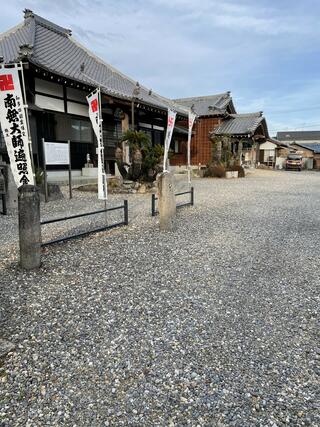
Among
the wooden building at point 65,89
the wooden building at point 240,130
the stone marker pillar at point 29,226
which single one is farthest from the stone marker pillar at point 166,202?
the wooden building at point 240,130

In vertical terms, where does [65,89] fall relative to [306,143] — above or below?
below

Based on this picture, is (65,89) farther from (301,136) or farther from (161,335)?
(301,136)

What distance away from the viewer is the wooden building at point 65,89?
10.1m

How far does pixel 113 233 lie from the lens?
5.53 meters

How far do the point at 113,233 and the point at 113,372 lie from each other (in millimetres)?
3509

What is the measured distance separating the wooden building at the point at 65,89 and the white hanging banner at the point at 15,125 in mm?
4027

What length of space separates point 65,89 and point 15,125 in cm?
732

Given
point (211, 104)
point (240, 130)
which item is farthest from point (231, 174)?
point (211, 104)

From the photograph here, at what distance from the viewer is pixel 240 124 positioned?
23828mm

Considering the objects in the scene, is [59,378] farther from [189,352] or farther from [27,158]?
[27,158]

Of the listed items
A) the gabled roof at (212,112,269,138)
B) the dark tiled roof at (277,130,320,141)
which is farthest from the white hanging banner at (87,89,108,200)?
the dark tiled roof at (277,130,320,141)

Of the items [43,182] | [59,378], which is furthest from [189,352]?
[43,182]

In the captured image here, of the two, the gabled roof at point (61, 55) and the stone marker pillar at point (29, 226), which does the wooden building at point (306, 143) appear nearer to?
the gabled roof at point (61, 55)

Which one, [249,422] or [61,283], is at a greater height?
[61,283]
